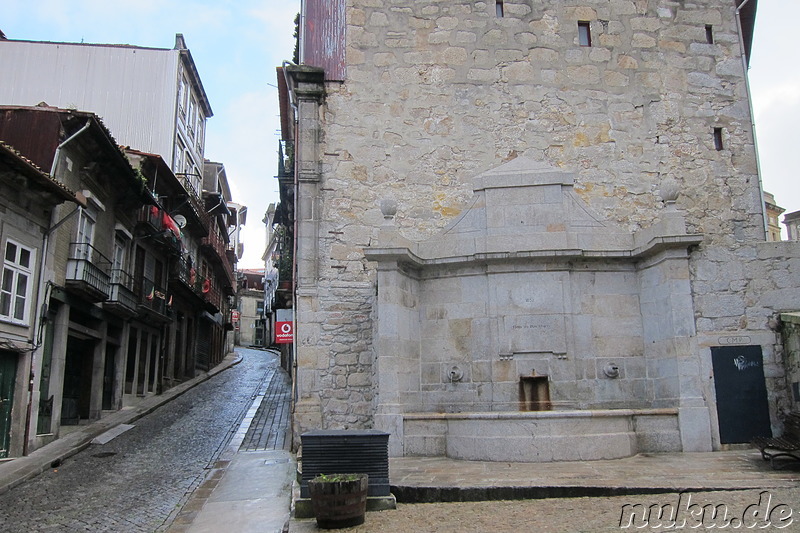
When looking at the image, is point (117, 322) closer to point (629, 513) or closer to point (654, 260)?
point (654, 260)

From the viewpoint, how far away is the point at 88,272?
15867 millimetres

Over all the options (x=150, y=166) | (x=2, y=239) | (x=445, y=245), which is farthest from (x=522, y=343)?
(x=150, y=166)

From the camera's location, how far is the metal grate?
6.98 meters

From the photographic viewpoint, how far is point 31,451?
13109 millimetres

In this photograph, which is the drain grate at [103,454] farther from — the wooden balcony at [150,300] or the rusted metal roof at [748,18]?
the rusted metal roof at [748,18]

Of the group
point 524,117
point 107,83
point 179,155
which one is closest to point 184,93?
point 179,155

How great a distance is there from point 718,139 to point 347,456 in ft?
36.8

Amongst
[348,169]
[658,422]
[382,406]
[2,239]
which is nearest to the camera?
[658,422]

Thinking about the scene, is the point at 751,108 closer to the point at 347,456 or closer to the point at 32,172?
the point at 347,456

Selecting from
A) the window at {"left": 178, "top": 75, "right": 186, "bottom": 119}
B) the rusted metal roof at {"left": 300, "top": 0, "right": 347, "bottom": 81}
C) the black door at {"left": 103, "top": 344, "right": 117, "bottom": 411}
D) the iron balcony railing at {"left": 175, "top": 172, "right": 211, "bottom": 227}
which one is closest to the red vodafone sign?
the black door at {"left": 103, "top": 344, "right": 117, "bottom": 411}

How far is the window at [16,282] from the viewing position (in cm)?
1265

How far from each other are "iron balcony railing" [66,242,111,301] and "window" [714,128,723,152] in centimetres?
1390

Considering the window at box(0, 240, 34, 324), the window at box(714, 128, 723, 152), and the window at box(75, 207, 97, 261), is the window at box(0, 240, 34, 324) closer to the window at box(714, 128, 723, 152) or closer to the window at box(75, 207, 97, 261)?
the window at box(75, 207, 97, 261)

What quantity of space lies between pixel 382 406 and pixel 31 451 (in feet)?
24.8
